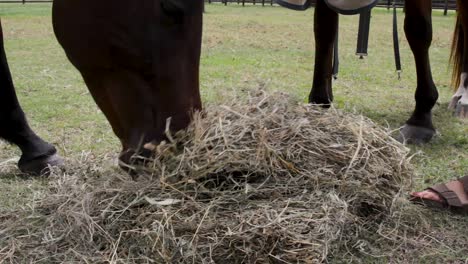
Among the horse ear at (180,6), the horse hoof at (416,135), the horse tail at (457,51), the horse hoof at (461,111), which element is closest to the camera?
the horse ear at (180,6)

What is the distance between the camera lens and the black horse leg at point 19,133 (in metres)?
2.40

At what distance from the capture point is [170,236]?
145 centimetres

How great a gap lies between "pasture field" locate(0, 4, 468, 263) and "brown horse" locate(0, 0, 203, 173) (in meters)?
0.39

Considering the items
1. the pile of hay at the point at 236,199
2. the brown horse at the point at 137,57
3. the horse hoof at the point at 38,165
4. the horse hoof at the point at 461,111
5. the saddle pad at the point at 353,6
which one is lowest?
the horse hoof at the point at 38,165

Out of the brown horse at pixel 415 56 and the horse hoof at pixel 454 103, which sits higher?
the brown horse at pixel 415 56

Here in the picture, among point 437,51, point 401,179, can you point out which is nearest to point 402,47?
point 437,51

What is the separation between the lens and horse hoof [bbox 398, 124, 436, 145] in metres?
2.95

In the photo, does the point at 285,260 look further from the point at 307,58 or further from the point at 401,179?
the point at 307,58

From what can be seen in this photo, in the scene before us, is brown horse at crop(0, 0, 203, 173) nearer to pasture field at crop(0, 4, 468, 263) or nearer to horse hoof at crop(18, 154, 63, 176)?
pasture field at crop(0, 4, 468, 263)

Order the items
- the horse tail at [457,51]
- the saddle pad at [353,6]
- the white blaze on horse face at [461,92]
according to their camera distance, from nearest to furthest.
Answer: the saddle pad at [353,6] → the white blaze on horse face at [461,92] → the horse tail at [457,51]

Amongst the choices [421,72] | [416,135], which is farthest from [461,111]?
[416,135]

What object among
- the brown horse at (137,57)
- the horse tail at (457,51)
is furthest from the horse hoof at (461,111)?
the brown horse at (137,57)

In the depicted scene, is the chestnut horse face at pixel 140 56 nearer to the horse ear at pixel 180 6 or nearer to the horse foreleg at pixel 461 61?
the horse ear at pixel 180 6

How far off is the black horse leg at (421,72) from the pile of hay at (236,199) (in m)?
1.21
